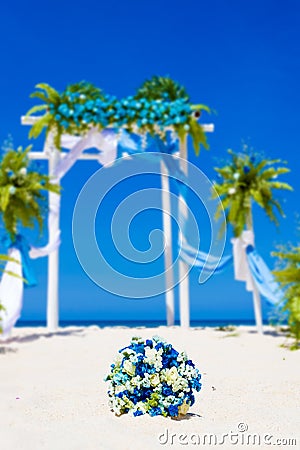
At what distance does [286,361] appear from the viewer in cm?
736

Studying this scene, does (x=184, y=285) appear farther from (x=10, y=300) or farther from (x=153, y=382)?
(x=153, y=382)

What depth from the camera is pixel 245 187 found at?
37.7ft

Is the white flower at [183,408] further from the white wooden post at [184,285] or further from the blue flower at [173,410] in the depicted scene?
the white wooden post at [184,285]

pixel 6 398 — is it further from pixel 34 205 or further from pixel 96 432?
pixel 34 205

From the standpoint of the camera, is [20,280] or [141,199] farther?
[20,280]

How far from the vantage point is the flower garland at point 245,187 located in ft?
37.1

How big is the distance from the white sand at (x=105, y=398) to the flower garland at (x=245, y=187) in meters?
2.92

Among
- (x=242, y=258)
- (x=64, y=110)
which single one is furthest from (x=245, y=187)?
(x=64, y=110)

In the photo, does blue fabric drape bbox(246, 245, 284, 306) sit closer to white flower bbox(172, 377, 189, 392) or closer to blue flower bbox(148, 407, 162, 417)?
white flower bbox(172, 377, 189, 392)

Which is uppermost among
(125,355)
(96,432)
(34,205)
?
(34,205)

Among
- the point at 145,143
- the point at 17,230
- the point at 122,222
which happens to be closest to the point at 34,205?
the point at 17,230

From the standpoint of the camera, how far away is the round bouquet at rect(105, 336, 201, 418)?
385cm

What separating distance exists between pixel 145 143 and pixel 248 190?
7.91 ft

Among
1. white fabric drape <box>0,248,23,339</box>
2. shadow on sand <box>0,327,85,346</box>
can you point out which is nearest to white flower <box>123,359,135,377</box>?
shadow on sand <box>0,327,85,346</box>
